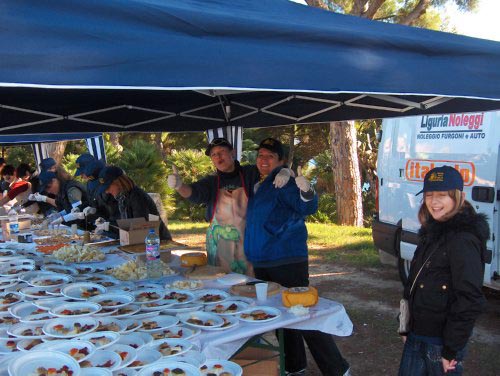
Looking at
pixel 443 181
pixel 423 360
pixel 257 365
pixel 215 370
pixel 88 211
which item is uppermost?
pixel 443 181

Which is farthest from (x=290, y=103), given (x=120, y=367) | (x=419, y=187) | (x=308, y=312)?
(x=120, y=367)

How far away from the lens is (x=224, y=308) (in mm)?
2365

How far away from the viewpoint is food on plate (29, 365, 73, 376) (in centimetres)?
167

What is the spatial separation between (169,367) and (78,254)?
81.1 inches

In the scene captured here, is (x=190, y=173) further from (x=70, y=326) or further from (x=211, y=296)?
(x=70, y=326)

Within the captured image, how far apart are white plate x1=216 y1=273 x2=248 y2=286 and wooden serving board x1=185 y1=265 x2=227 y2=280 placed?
0.13ft

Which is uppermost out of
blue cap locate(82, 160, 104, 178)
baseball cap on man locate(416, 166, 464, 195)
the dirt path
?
blue cap locate(82, 160, 104, 178)

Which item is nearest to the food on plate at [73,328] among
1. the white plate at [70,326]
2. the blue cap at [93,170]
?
the white plate at [70,326]

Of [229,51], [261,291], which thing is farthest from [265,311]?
[229,51]

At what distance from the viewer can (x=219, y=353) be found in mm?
2012

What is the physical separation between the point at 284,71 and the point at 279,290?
1.25m

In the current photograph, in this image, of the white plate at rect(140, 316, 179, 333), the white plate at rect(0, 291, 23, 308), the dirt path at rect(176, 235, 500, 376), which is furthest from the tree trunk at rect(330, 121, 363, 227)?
the white plate at rect(140, 316, 179, 333)

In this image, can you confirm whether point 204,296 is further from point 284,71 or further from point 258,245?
point 284,71

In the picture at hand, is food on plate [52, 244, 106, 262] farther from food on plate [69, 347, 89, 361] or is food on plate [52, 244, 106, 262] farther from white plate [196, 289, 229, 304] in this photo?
food on plate [69, 347, 89, 361]
